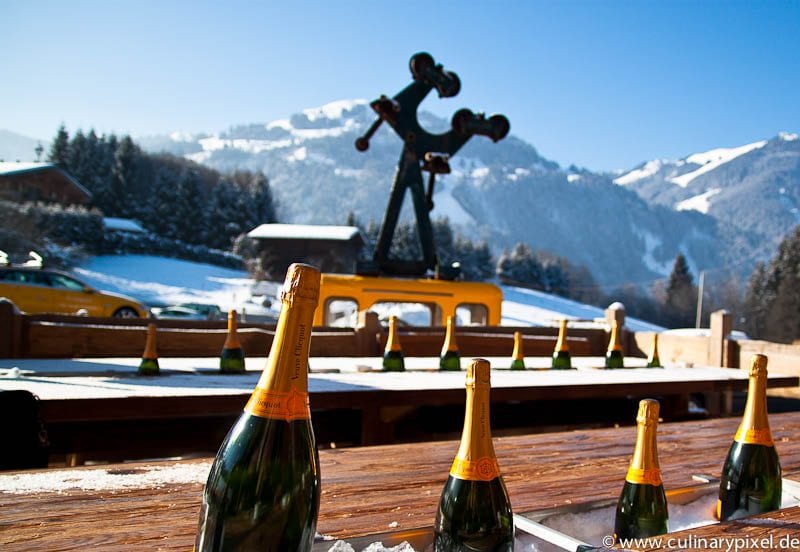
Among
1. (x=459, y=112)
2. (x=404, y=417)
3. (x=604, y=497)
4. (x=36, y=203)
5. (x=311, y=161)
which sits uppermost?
(x=311, y=161)

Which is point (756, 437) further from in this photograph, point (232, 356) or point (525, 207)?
point (525, 207)

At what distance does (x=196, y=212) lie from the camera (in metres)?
39.1

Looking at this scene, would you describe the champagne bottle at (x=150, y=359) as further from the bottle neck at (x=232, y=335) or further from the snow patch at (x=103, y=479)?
the snow patch at (x=103, y=479)

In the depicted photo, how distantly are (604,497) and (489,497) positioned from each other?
413 millimetres

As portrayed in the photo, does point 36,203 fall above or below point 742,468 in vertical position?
above

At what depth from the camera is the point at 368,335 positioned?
3.87m

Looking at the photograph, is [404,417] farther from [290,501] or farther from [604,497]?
[290,501]

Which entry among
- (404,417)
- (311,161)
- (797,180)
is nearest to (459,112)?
(404,417)

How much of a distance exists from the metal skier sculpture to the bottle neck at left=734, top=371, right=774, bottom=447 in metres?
4.39

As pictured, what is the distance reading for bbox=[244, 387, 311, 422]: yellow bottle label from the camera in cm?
73

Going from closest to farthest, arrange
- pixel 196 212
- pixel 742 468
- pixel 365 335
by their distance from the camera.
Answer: pixel 742 468
pixel 365 335
pixel 196 212

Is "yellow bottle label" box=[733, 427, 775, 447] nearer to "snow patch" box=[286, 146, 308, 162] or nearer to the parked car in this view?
the parked car

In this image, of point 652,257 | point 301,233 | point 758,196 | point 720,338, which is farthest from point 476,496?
point 758,196

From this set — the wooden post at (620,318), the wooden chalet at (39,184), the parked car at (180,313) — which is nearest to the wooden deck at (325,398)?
the wooden post at (620,318)
